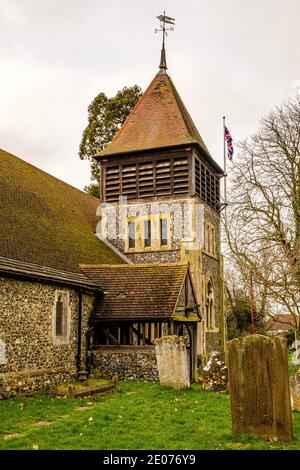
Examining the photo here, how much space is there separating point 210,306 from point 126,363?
9722 millimetres

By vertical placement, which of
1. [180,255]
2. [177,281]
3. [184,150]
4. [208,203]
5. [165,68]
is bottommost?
[177,281]

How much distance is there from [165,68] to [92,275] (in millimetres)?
15258

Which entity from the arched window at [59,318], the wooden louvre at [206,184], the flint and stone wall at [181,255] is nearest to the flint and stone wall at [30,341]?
the arched window at [59,318]

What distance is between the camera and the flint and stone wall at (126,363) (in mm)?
15898

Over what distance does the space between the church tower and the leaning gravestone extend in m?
14.9

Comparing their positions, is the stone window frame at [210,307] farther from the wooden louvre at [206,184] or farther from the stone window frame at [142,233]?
the wooden louvre at [206,184]

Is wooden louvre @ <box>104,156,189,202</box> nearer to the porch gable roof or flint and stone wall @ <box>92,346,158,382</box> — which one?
the porch gable roof

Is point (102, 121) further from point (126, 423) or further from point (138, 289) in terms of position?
point (126, 423)

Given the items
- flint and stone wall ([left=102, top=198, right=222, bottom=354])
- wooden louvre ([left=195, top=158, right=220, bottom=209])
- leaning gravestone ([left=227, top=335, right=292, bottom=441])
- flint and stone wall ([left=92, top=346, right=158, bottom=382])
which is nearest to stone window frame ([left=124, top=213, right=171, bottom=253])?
flint and stone wall ([left=102, top=198, right=222, bottom=354])

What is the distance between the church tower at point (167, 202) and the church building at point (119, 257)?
0.17 feet

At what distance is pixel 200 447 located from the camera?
7.34 metres

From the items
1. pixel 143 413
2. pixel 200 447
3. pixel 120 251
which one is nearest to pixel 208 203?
pixel 120 251

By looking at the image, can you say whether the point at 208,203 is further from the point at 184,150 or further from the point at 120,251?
the point at 120,251

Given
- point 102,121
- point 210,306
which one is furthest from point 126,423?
point 102,121
